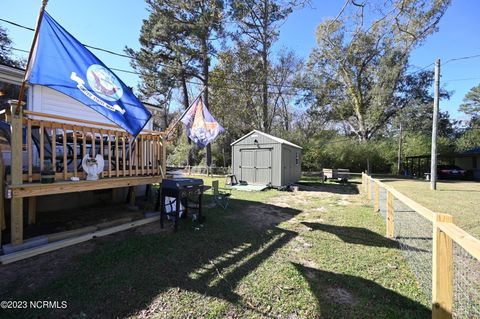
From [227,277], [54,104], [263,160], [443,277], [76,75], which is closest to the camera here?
[443,277]

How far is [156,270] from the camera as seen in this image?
10.2 ft

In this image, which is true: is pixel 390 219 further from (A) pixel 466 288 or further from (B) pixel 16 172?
(B) pixel 16 172

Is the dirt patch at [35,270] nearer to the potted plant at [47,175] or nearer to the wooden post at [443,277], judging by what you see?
the potted plant at [47,175]

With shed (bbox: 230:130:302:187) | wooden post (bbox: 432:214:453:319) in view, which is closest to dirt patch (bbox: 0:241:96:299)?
wooden post (bbox: 432:214:453:319)

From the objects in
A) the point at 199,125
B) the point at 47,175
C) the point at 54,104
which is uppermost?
the point at 54,104

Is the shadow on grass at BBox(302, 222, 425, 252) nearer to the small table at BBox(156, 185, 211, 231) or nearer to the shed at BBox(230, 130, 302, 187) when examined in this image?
the small table at BBox(156, 185, 211, 231)

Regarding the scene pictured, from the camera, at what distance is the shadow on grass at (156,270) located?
7.96 ft

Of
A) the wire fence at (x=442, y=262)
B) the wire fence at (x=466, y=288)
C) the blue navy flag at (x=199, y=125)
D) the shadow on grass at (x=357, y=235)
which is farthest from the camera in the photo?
the blue navy flag at (x=199, y=125)

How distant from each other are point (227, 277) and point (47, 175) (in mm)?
3197

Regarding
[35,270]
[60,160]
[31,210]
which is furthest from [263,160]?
[35,270]

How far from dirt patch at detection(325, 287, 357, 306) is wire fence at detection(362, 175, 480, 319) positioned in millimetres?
734

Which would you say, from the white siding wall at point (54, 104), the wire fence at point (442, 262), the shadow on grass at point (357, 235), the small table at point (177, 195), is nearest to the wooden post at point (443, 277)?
the wire fence at point (442, 262)

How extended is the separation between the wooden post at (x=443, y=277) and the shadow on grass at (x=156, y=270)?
145cm

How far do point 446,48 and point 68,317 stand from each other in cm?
2062
